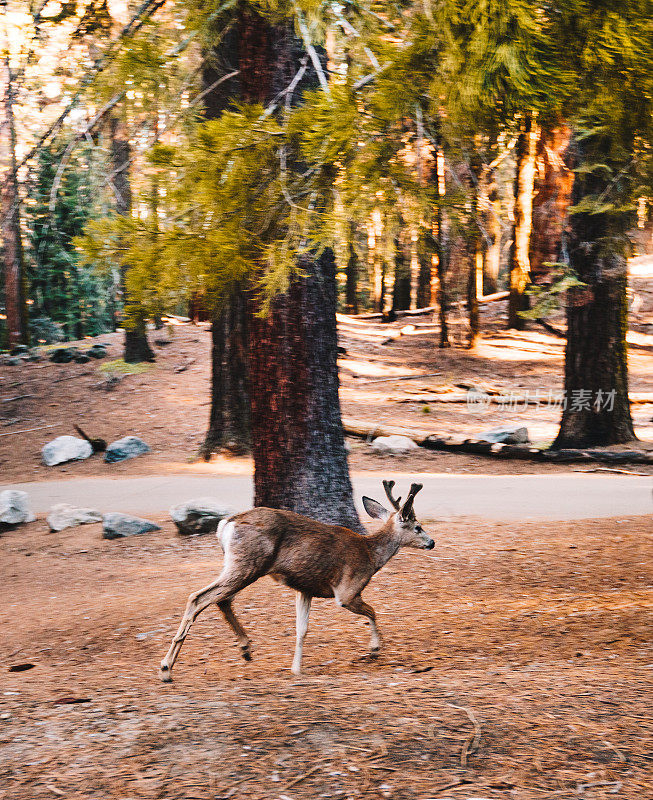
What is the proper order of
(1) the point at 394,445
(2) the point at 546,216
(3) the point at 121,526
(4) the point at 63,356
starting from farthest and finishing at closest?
(2) the point at 546,216, (4) the point at 63,356, (1) the point at 394,445, (3) the point at 121,526

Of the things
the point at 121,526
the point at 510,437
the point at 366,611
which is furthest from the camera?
the point at 510,437

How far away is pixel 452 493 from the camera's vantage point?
12.4m

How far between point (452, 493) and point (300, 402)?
4748 mm

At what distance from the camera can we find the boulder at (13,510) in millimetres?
11805

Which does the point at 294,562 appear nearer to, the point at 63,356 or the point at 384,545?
the point at 384,545

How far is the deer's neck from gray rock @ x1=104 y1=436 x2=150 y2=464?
11515 mm

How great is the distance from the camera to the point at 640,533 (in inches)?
371

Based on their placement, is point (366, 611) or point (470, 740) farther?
point (366, 611)

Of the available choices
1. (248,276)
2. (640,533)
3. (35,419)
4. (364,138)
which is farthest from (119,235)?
(35,419)

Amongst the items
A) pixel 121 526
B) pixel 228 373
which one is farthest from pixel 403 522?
pixel 228 373

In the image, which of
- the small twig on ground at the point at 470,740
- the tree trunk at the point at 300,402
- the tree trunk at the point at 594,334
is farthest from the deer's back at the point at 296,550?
the tree trunk at the point at 594,334

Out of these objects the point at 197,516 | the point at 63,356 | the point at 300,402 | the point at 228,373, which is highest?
the point at 300,402

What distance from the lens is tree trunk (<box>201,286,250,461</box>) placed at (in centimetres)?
1449

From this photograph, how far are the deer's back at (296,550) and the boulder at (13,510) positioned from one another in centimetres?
753
